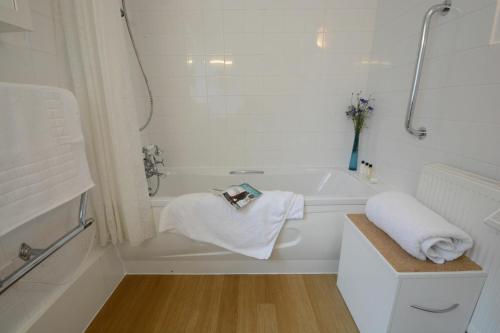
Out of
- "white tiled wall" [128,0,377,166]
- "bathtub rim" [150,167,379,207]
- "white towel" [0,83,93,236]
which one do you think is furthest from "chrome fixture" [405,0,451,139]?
"white towel" [0,83,93,236]

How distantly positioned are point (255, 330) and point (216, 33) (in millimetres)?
2136

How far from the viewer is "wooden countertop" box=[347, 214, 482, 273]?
2.81 ft

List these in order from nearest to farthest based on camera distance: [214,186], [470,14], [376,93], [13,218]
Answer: [13,218], [470,14], [376,93], [214,186]

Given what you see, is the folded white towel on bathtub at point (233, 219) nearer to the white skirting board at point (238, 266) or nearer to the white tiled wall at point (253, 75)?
the white skirting board at point (238, 266)

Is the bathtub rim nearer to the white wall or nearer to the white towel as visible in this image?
the white towel

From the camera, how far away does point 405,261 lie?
90 centimetres


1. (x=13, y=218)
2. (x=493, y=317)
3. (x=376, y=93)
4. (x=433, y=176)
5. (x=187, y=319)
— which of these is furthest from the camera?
(x=376, y=93)

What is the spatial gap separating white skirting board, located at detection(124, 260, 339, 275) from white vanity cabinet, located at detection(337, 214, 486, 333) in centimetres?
51

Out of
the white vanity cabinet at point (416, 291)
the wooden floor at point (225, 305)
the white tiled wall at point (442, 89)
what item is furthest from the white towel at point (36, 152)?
the white tiled wall at point (442, 89)

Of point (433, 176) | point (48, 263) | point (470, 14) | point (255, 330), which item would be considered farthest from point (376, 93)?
point (48, 263)

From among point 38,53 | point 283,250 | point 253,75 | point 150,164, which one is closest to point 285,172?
point 283,250

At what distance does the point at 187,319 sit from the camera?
1251mm

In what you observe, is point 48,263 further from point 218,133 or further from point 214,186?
point 218,133

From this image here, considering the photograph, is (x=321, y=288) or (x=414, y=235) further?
(x=321, y=288)
